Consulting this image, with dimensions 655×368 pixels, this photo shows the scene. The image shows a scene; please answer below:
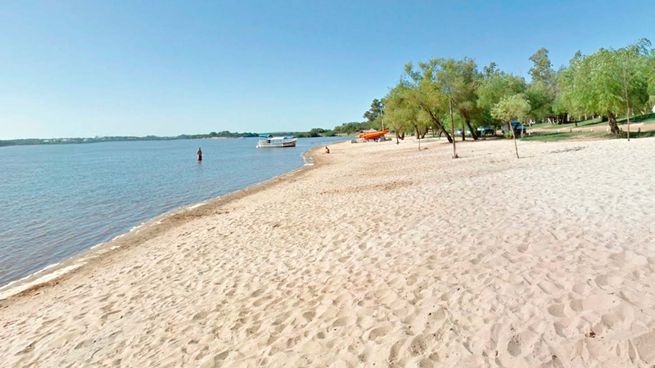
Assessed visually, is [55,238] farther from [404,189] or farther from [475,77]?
[475,77]

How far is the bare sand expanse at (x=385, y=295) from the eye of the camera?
Answer: 12.7ft

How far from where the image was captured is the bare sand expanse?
152 inches

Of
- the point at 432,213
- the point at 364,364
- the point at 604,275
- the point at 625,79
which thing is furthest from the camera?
the point at 625,79

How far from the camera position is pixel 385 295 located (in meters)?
5.23

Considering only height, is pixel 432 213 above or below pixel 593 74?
below

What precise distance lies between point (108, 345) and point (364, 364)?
374cm

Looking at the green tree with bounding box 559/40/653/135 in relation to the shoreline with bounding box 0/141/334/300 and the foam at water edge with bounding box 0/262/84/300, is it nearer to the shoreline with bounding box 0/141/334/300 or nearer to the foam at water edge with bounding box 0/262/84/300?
the shoreline with bounding box 0/141/334/300

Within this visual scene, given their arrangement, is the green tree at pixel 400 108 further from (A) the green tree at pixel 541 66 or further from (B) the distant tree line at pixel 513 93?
(A) the green tree at pixel 541 66

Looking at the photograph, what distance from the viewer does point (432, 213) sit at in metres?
9.73

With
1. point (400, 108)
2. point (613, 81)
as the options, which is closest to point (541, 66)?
point (400, 108)

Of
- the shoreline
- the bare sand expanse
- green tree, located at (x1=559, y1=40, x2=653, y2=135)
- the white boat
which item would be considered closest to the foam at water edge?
the shoreline

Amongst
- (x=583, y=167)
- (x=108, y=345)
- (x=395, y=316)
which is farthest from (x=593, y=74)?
(x=108, y=345)

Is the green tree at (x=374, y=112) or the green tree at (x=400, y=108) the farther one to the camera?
the green tree at (x=374, y=112)

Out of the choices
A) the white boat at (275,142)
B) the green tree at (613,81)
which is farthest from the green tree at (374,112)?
the green tree at (613,81)
